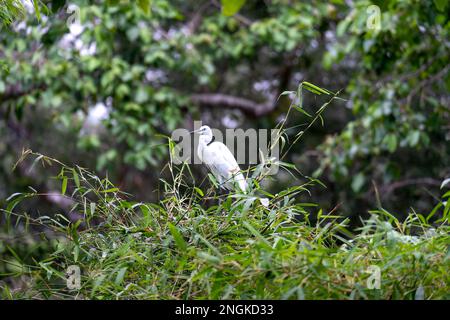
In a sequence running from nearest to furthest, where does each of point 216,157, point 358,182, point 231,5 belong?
point 231,5
point 216,157
point 358,182

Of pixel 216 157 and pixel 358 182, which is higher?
pixel 216 157

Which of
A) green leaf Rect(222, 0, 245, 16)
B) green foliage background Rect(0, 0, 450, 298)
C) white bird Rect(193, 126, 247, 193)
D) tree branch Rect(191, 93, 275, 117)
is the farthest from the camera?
tree branch Rect(191, 93, 275, 117)

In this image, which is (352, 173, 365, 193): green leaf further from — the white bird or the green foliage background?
the white bird

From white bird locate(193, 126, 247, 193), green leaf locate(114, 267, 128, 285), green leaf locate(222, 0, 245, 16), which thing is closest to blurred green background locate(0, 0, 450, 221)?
white bird locate(193, 126, 247, 193)

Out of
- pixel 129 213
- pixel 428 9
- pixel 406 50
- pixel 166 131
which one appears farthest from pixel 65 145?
pixel 129 213

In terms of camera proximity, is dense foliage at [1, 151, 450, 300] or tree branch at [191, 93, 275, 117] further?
tree branch at [191, 93, 275, 117]

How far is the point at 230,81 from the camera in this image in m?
6.68

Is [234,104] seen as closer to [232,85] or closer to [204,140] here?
[232,85]

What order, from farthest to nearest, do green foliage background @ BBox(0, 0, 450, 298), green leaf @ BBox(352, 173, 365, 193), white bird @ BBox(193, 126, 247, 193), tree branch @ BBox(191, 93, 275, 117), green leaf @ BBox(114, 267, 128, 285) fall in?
1. tree branch @ BBox(191, 93, 275, 117)
2. green leaf @ BBox(352, 173, 365, 193)
3. green foliage background @ BBox(0, 0, 450, 298)
4. white bird @ BBox(193, 126, 247, 193)
5. green leaf @ BBox(114, 267, 128, 285)

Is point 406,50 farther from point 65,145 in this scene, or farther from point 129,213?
point 65,145

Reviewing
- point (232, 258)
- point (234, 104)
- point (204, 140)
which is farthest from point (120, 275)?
point (234, 104)

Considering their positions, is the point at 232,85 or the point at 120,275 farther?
the point at 232,85

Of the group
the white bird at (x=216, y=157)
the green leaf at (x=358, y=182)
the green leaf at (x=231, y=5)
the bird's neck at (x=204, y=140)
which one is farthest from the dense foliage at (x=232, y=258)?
the green leaf at (x=358, y=182)

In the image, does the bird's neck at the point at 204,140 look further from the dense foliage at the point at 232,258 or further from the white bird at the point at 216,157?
the dense foliage at the point at 232,258
